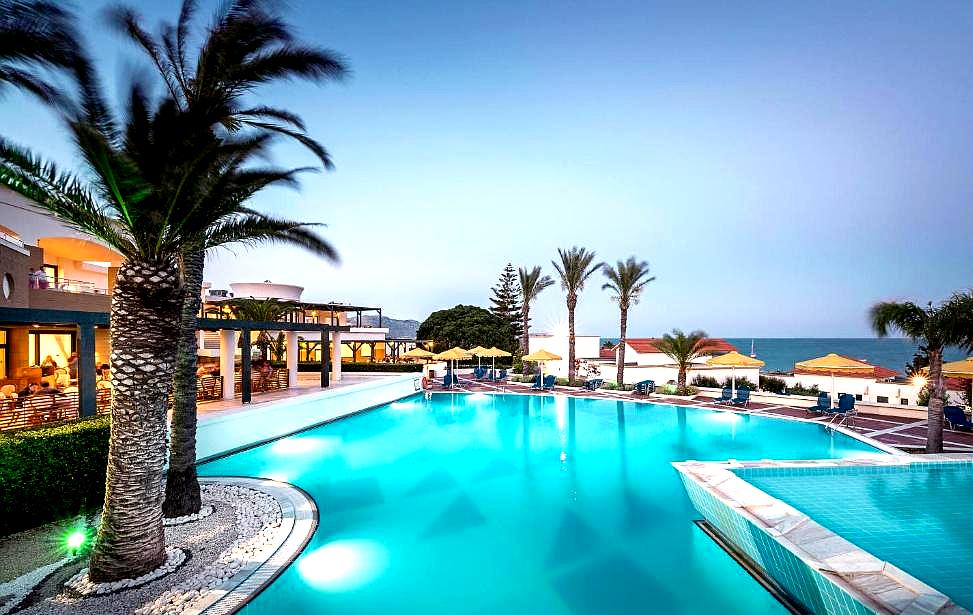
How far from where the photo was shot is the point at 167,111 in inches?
184

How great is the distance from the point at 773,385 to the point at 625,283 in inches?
335

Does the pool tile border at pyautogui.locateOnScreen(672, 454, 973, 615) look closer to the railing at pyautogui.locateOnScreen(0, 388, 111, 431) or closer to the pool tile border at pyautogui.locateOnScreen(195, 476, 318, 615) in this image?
the pool tile border at pyautogui.locateOnScreen(195, 476, 318, 615)

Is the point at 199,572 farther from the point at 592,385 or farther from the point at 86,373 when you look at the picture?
the point at 592,385

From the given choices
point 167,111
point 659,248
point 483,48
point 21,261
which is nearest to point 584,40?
point 483,48

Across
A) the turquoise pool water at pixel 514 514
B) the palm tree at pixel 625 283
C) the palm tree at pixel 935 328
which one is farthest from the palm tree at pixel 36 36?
the palm tree at pixel 625 283

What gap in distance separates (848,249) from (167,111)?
4353cm

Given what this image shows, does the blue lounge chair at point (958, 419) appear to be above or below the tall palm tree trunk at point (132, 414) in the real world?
below

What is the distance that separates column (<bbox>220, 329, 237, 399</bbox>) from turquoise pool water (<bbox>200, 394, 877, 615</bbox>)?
3201 millimetres

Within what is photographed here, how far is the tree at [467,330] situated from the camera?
39906mm

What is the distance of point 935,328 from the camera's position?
9828 millimetres

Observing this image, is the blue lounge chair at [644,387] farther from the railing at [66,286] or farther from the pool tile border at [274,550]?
the railing at [66,286]

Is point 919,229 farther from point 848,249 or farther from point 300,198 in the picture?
point 300,198

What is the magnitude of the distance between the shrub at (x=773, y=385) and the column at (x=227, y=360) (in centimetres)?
2245

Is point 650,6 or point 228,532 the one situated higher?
point 650,6
